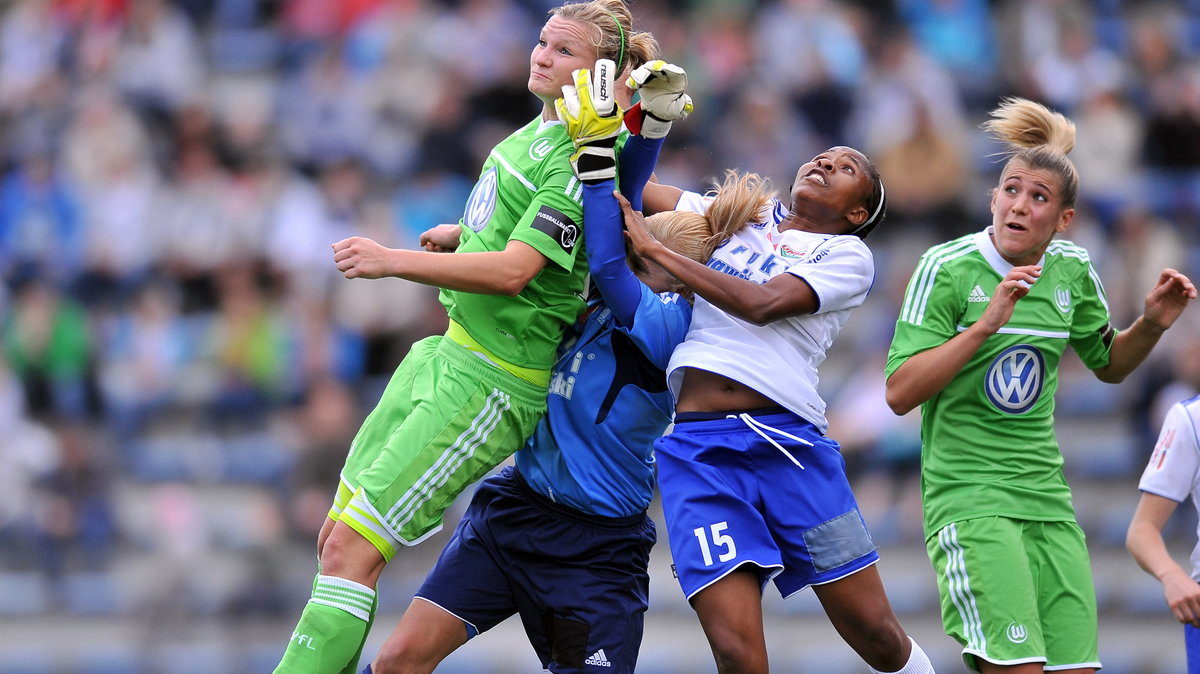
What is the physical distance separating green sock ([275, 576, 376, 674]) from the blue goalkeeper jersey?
850 millimetres

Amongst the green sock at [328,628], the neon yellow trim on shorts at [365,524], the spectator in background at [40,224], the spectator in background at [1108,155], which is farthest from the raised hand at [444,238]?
the spectator in background at [40,224]

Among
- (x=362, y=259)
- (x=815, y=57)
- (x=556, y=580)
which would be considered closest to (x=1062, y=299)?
(x=556, y=580)

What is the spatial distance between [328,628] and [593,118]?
178 cm

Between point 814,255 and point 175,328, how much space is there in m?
7.96

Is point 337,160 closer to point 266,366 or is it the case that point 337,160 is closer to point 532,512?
point 266,366

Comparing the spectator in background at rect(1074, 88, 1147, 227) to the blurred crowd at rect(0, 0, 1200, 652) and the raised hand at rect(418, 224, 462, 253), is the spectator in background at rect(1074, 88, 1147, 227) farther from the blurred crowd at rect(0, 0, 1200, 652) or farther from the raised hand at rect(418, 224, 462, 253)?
the raised hand at rect(418, 224, 462, 253)

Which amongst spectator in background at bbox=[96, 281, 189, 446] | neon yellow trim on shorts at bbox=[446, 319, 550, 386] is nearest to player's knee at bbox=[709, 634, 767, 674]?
neon yellow trim on shorts at bbox=[446, 319, 550, 386]

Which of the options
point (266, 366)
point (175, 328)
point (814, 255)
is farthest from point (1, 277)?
point (814, 255)

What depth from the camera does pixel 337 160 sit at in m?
12.5

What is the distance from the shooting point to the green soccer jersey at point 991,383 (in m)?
5.27

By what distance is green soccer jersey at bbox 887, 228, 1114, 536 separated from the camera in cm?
527

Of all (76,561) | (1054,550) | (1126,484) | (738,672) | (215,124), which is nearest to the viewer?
(738,672)

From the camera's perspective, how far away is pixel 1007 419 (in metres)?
5.32

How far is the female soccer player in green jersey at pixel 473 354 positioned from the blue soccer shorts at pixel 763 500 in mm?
574
